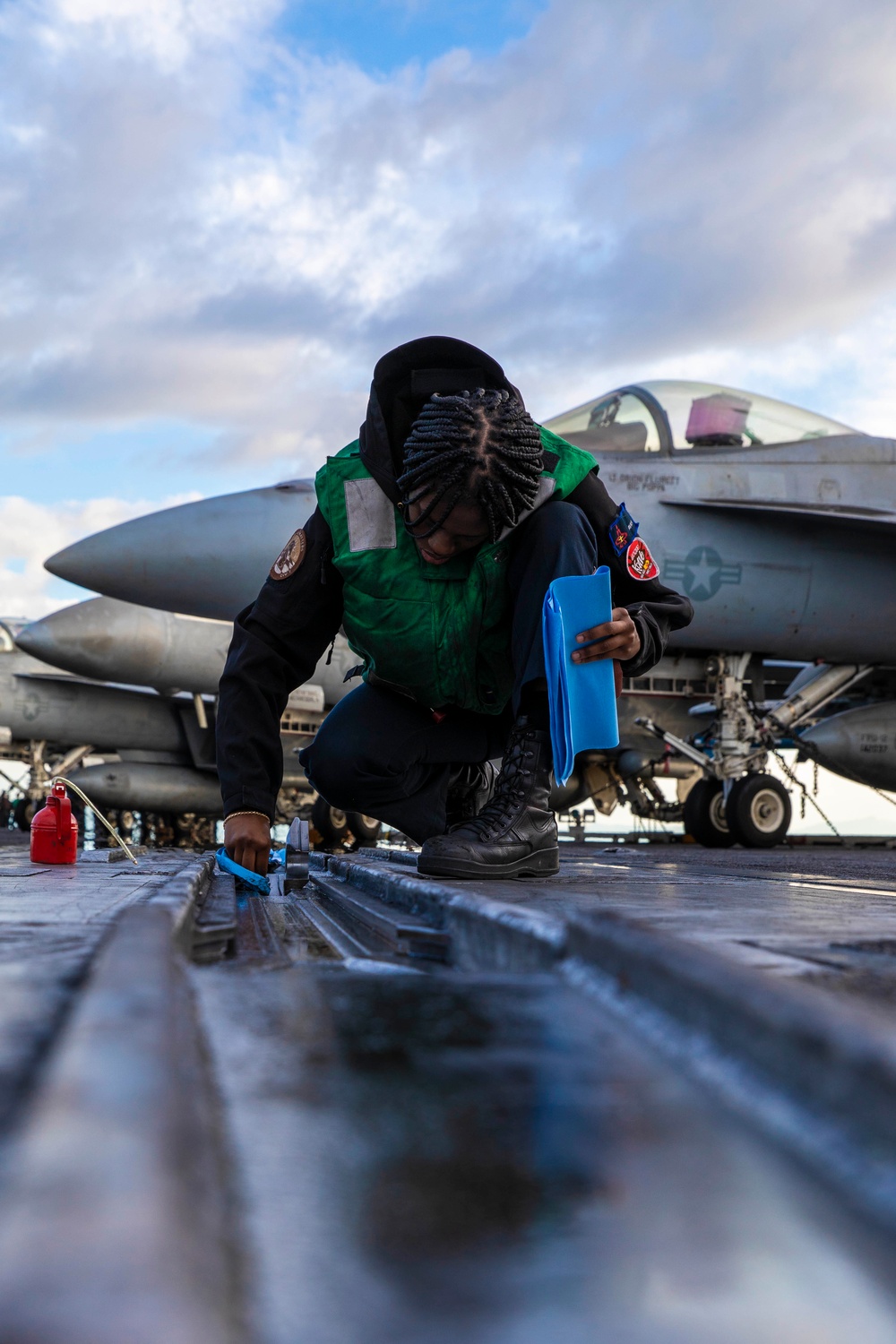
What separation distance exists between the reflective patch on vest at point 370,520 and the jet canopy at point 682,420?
3.58 meters

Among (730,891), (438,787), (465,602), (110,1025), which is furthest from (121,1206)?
(438,787)

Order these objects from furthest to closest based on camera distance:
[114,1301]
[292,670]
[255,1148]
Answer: [292,670] < [255,1148] < [114,1301]

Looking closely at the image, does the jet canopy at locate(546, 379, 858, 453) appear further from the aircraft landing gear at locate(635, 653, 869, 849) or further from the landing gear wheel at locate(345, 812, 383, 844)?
the landing gear wheel at locate(345, 812, 383, 844)

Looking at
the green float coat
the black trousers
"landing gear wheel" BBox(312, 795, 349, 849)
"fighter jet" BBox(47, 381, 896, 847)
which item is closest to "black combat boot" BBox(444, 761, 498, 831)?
the black trousers

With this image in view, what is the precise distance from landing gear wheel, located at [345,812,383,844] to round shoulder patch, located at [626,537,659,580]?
16.9 ft

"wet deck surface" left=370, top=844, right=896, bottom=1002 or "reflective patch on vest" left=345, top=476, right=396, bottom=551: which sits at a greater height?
"reflective patch on vest" left=345, top=476, right=396, bottom=551

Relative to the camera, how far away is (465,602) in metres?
1.86

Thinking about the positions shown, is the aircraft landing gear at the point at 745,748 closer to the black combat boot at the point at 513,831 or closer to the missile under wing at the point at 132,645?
the missile under wing at the point at 132,645

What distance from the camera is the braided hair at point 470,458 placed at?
5.36 feet

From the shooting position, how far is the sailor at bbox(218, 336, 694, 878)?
167 centimetres

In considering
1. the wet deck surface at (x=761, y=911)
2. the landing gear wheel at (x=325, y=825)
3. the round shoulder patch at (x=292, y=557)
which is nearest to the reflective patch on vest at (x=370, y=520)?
the round shoulder patch at (x=292, y=557)

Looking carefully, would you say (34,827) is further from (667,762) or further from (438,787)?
(667,762)

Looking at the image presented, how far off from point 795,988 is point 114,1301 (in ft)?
1.08

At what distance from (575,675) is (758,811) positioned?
4484 mm
